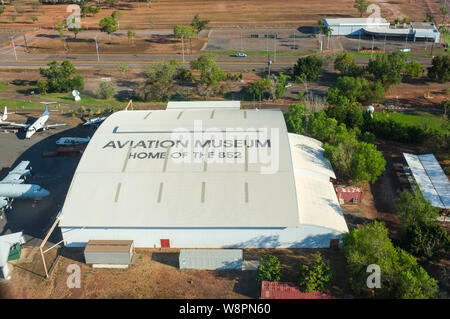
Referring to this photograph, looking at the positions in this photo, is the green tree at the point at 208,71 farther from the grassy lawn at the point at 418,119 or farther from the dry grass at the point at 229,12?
the dry grass at the point at 229,12

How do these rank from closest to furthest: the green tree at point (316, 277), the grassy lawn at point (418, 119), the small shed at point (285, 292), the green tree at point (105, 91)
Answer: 1. the small shed at point (285, 292)
2. the green tree at point (316, 277)
3. the grassy lawn at point (418, 119)
4. the green tree at point (105, 91)

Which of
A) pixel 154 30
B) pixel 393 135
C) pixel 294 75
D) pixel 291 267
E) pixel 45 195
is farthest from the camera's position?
pixel 154 30

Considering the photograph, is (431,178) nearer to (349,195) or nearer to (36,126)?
(349,195)

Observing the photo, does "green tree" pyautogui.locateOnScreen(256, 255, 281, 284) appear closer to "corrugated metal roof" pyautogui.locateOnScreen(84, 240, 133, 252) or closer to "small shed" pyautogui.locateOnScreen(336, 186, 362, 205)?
"corrugated metal roof" pyautogui.locateOnScreen(84, 240, 133, 252)

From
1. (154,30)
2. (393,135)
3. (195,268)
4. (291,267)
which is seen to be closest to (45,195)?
(195,268)

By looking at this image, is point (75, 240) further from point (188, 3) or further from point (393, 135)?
point (188, 3)

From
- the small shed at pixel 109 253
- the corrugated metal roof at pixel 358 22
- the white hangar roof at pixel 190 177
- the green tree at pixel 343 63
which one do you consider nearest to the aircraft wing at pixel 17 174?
the white hangar roof at pixel 190 177

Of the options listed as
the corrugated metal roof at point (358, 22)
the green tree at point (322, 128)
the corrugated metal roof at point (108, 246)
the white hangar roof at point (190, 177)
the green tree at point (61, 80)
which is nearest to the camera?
the corrugated metal roof at point (108, 246)

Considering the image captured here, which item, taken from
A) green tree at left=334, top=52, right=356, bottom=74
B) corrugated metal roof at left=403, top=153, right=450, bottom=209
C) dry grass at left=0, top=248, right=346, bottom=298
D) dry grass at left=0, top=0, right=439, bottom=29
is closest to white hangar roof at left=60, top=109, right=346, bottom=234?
dry grass at left=0, top=248, right=346, bottom=298
